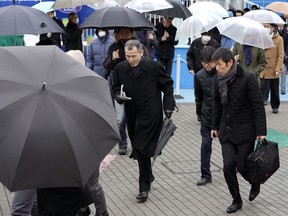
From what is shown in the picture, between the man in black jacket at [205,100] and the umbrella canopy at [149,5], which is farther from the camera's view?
the umbrella canopy at [149,5]

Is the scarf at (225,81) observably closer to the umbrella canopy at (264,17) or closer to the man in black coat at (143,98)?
the man in black coat at (143,98)

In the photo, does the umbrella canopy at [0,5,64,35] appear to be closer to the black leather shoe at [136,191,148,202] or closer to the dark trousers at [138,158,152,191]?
the dark trousers at [138,158,152,191]

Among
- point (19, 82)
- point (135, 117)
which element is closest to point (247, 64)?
point (135, 117)

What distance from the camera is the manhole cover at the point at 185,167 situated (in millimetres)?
9266

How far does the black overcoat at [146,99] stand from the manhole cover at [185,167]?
1.52m

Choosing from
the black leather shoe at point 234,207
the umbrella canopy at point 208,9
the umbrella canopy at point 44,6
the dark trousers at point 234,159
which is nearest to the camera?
the dark trousers at point 234,159

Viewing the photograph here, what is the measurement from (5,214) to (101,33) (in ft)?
17.6

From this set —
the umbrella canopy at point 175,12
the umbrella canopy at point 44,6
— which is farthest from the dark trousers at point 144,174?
the umbrella canopy at point 44,6

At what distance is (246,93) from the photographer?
7285mm

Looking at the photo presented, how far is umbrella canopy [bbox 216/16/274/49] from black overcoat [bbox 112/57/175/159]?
7.89 ft

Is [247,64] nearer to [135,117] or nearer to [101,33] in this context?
[101,33]

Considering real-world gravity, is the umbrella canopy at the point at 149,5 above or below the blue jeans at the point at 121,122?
above

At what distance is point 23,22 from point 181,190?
3.80 m

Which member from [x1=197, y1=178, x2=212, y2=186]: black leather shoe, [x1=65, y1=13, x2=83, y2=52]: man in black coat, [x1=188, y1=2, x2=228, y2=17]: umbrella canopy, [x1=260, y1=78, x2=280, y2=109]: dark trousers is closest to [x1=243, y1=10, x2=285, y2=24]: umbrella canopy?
[x1=188, y1=2, x2=228, y2=17]: umbrella canopy
